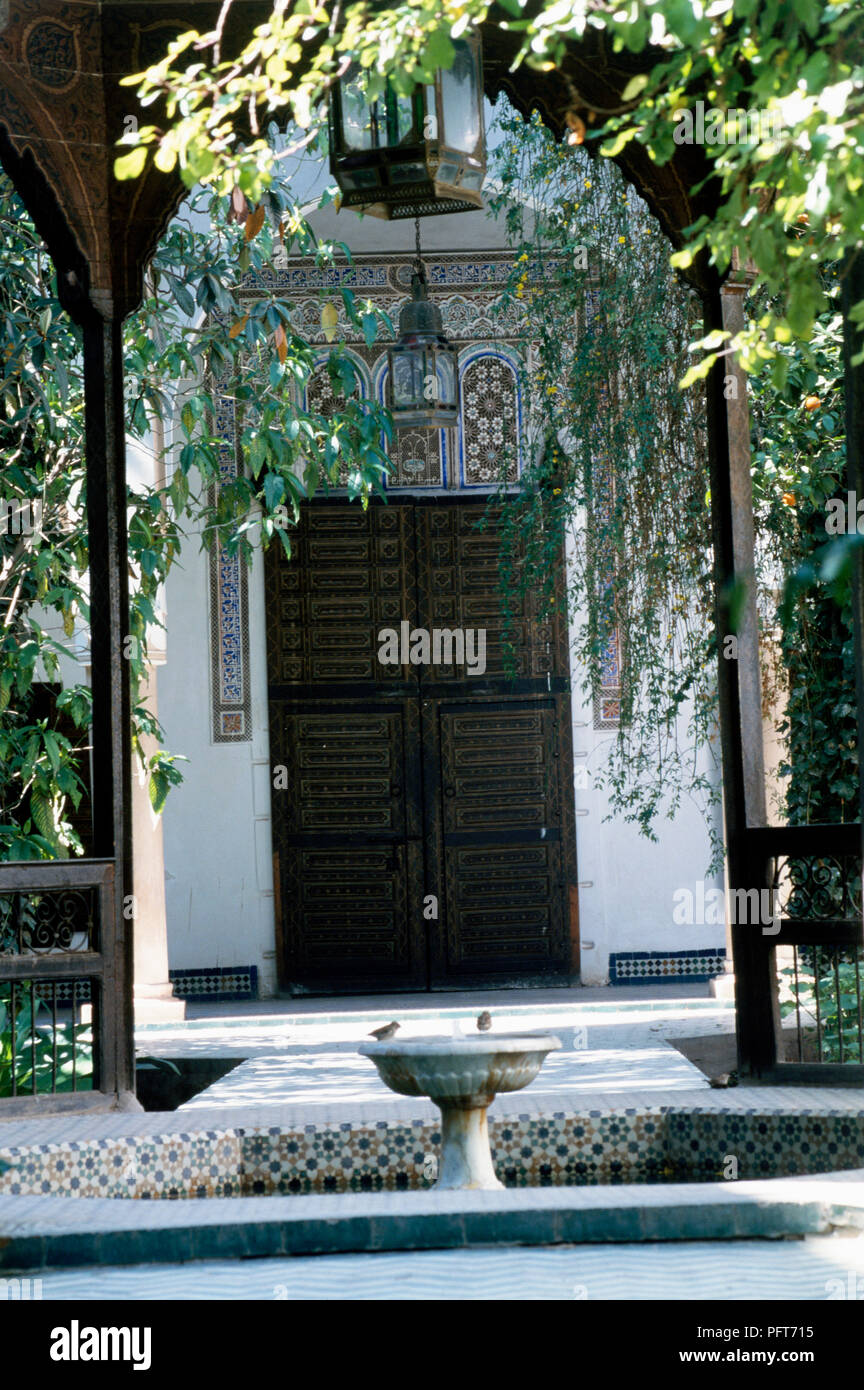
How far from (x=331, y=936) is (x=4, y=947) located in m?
3.69

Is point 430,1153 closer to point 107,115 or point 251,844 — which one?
point 107,115

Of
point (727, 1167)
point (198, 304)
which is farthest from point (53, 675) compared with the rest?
point (727, 1167)

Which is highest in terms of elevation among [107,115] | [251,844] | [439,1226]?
[107,115]

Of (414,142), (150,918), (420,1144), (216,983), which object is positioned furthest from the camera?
(216,983)

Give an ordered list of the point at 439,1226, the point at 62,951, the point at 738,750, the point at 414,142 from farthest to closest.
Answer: the point at 738,750 → the point at 62,951 → the point at 414,142 → the point at 439,1226

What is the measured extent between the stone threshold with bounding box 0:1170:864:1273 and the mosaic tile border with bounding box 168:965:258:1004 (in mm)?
6295

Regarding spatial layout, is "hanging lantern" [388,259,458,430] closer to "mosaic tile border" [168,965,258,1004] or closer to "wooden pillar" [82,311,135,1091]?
"wooden pillar" [82,311,135,1091]

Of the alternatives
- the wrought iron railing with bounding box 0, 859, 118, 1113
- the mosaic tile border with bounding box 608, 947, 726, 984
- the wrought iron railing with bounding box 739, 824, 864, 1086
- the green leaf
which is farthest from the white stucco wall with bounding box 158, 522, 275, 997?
the green leaf

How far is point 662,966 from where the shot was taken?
9.78m

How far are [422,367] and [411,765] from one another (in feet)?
10.9

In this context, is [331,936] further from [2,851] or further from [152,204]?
[152,204]

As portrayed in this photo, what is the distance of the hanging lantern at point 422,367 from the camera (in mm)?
6902

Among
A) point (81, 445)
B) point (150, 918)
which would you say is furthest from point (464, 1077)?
point (150, 918)

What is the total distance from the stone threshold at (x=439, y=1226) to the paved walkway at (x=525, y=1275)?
0.03 m
